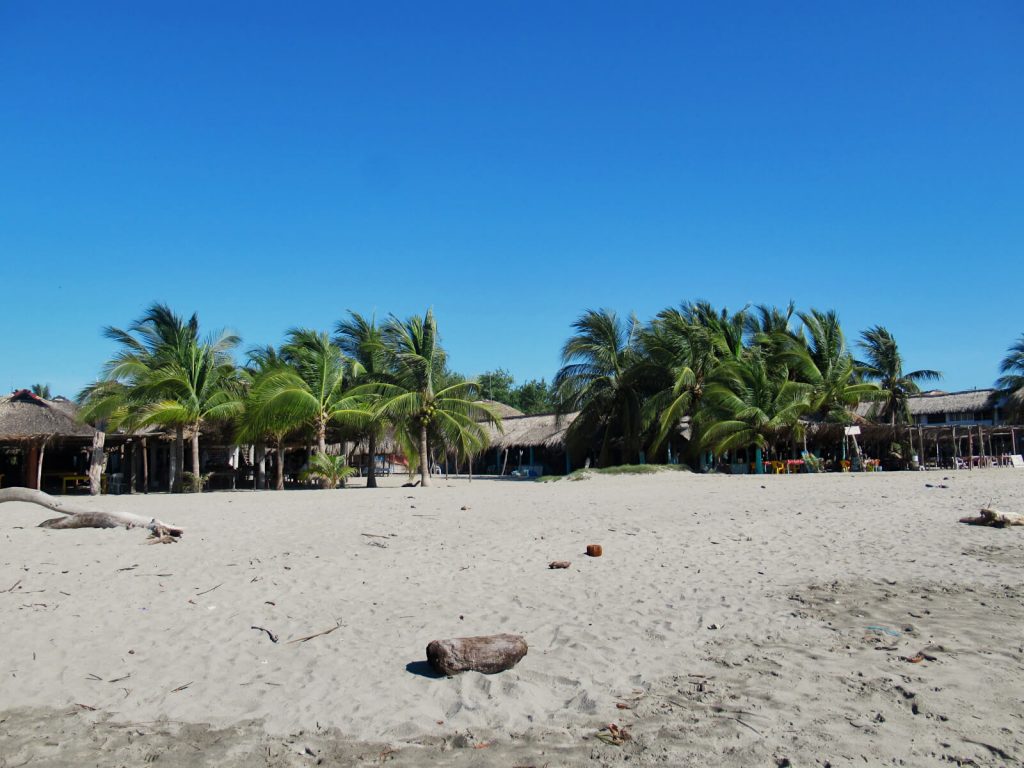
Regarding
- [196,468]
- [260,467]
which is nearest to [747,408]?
[260,467]

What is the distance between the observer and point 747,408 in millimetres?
23297

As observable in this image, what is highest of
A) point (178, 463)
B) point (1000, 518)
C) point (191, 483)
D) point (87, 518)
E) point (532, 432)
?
point (532, 432)

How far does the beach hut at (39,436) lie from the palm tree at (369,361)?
23.9 feet

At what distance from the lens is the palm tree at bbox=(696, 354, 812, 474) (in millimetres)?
23328

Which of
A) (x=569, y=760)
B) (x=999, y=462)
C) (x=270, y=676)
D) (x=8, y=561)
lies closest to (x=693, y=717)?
(x=569, y=760)

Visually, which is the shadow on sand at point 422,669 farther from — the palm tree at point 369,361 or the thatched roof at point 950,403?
the thatched roof at point 950,403

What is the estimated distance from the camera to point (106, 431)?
69.0 ft

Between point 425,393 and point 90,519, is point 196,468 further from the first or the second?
point 90,519

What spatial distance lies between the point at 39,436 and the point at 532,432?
65.8ft

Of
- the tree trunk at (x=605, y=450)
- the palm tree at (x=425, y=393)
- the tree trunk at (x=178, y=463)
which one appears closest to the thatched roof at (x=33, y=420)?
the tree trunk at (x=178, y=463)

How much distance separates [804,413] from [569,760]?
25.1m

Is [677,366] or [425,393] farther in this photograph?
[677,366]

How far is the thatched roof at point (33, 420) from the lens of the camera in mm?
20078

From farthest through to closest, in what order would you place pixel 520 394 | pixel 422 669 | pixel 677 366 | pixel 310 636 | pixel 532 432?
pixel 520 394 < pixel 532 432 < pixel 677 366 < pixel 310 636 < pixel 422 669
